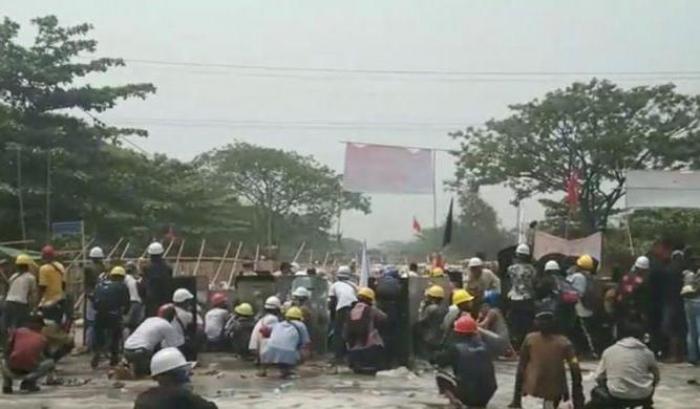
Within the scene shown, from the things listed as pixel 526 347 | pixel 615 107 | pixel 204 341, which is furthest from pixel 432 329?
pixel 615 107

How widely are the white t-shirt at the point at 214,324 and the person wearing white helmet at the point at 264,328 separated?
1282mm

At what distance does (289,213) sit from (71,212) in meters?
29.6

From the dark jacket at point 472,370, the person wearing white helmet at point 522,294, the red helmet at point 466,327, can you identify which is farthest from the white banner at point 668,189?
the dark jacket at point 472,370

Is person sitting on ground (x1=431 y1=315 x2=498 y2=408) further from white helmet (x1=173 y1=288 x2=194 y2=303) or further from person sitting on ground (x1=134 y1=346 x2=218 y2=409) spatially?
white helmet (x1=173 y1=288 x2=194 y2=303)

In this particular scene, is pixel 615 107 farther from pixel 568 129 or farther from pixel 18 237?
pixel 18 237

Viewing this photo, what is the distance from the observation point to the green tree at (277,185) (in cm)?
6034

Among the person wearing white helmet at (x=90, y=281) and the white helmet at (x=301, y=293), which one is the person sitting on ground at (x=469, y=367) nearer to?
the white helmet at (x=301, y=293)

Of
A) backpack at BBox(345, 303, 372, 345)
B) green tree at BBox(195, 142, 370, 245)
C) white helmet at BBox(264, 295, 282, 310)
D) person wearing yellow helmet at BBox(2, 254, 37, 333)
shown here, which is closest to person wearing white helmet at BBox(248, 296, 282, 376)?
white helmet at BBox(264, 295, 282, 310)

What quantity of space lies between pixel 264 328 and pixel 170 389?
9825 millimetres

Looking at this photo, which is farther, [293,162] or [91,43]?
[293,162]

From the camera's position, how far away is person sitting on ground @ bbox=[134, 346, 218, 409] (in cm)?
667

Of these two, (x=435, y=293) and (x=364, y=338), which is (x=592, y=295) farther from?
(x=364, y=338)

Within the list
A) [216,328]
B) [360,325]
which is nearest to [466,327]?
[360,325]

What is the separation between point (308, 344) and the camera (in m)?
17.2
